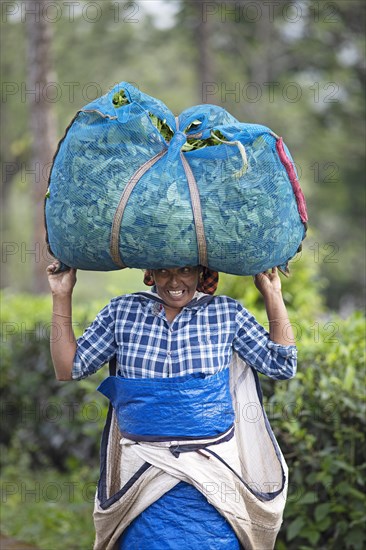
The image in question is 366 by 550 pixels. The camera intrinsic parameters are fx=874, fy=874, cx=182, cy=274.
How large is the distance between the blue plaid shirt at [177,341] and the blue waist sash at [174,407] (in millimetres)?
54

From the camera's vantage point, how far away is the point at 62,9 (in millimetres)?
20875

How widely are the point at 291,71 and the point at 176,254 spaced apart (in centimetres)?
2486

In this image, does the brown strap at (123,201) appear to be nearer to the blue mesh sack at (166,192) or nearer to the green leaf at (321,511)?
the blue mesh sack at (166,192)

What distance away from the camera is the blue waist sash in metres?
3.23

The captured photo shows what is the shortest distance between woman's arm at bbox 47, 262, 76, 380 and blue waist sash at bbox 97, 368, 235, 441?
24 centimetres

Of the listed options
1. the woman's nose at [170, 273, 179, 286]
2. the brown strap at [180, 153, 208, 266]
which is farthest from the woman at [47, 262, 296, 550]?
the brown strap at [180, 153, 208, 266]

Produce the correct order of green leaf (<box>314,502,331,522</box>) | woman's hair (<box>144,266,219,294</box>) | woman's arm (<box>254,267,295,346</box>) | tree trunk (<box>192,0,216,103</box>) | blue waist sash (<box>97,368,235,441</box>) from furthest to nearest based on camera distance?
tree trunk (<box>192,0,216,103</box>) < green leaf (<box>314,502,331,522</box>) < woman's hair (<box>144,266,219,294</box>) < woman's arm (<box>254,267,295,346</box>) < blue waist sash (<box>97,368,235,441</box>)

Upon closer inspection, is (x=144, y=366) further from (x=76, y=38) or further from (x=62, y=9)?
(x=76, y=38)

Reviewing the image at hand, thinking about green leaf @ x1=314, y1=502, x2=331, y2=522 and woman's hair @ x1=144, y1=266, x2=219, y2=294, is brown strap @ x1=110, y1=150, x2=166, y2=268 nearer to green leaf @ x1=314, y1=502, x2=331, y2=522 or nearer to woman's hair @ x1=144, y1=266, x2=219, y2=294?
woman's hair @ x1=144, y1=266, x2=219, y2=294

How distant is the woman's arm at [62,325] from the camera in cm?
341

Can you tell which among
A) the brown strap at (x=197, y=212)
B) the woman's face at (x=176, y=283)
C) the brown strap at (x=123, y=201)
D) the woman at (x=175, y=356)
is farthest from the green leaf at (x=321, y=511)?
the brown strap at (x=123, y=201)

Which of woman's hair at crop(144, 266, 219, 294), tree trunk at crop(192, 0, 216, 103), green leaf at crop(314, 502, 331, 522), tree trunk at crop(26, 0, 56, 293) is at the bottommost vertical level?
green leaf at crop(314, 502, 331, 522)

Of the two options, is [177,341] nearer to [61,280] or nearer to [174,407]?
[174,407]

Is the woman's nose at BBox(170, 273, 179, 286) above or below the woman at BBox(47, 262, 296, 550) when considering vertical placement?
above
